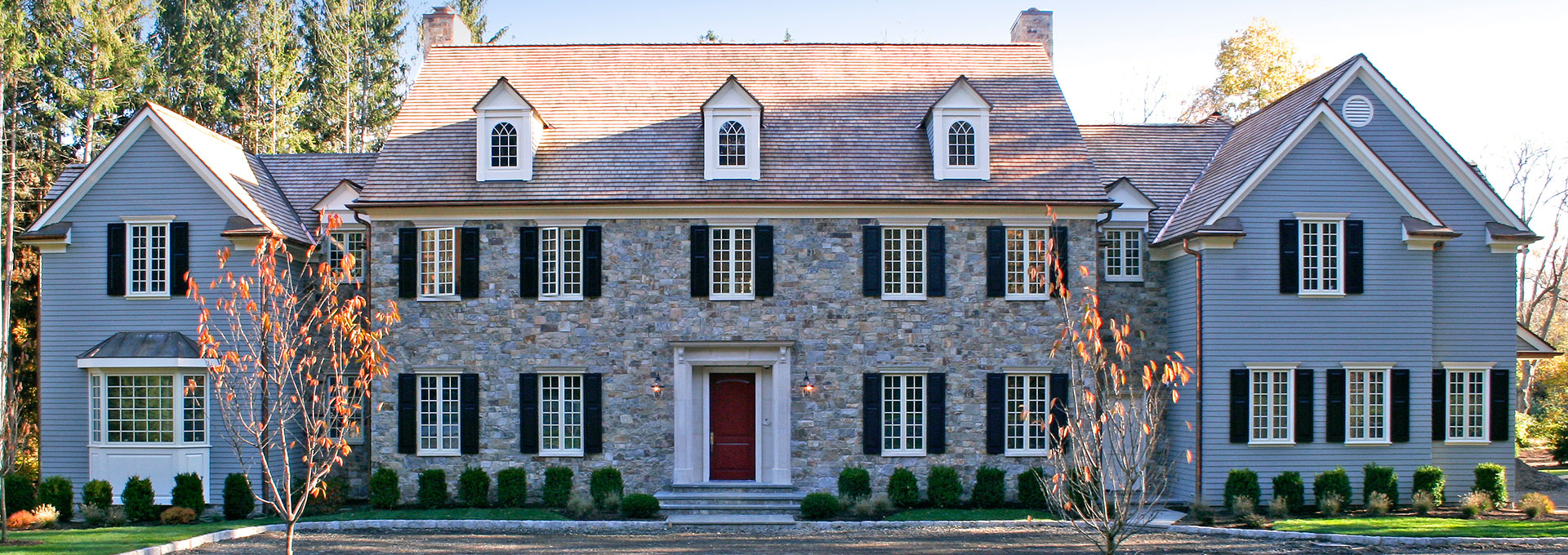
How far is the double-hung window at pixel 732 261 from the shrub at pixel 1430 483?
1270 centimetres

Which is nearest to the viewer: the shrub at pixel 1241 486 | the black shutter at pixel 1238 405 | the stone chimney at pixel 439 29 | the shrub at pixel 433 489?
the shrub at pixel 1241 486

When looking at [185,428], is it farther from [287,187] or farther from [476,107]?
[476,107]

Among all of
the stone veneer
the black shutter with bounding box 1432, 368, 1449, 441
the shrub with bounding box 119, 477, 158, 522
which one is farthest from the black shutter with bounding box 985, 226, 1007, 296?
the shrub with bounding box 119, 477, 158, 522

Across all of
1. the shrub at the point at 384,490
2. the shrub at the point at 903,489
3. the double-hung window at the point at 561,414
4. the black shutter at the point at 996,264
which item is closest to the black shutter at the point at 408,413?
the shrub at the point at 384,490

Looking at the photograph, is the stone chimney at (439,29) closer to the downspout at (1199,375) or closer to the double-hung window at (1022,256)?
the double-hung window at (1022,256)

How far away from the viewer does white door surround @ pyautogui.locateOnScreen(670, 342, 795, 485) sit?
68.4 ft

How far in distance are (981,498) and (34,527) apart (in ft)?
53.1

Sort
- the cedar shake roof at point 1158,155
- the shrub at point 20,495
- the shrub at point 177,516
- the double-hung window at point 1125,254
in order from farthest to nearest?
the cedar shake roof at point 1158,155 → the double-hung window at point 1125,254 → the shrub at point 20,495 → the shrub at point 177,516

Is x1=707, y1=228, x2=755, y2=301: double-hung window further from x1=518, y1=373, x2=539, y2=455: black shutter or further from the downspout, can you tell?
the downspout

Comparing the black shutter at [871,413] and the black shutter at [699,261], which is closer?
the black shutter at [871,413]

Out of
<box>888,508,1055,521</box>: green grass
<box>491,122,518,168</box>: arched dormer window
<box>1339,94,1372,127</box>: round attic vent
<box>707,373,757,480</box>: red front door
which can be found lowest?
<box>888,508,1055,521</box>: green grass

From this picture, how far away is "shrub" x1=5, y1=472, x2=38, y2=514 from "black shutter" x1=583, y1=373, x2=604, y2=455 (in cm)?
951

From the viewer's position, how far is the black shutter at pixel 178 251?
68.6 ft

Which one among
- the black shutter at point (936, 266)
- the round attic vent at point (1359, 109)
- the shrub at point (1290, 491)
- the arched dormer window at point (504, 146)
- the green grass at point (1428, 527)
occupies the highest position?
the round attic vent at point (1359, 109)
